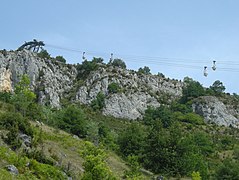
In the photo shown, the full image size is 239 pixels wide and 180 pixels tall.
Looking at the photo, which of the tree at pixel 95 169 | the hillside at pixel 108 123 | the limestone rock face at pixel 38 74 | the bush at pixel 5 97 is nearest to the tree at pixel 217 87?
the hillside at pixel 108 123

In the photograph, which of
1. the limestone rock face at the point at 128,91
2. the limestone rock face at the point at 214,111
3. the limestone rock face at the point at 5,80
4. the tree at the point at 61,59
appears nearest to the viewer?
the limestone rock face at the point at 5,80

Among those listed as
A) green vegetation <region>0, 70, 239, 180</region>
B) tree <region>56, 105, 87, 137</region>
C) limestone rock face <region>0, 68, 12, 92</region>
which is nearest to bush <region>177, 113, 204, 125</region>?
green vegetation <region>0, 70, 239, 180</region>

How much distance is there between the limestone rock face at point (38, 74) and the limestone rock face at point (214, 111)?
37.0m

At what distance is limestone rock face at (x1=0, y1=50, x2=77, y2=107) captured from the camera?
94856 mm

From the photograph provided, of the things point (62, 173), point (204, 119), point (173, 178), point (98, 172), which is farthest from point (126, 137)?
point (204, 119)

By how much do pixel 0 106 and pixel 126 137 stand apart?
607 inches

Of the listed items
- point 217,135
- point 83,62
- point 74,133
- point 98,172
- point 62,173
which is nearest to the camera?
point 98,172

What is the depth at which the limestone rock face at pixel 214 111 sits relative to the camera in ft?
344

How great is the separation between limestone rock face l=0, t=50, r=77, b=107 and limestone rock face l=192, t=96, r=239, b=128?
36992 millimetres

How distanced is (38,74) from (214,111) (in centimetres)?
4826

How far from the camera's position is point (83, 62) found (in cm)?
11731

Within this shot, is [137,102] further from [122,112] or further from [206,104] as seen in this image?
[206,104]

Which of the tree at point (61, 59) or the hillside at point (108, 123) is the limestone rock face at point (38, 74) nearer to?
the hillside at point (108, 123)

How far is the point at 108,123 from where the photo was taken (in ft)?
277
